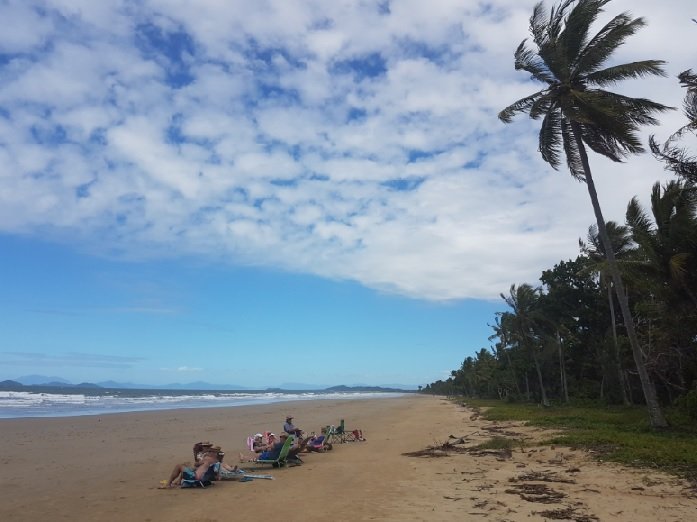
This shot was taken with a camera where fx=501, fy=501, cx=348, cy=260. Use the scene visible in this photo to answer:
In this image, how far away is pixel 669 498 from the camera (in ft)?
23.6

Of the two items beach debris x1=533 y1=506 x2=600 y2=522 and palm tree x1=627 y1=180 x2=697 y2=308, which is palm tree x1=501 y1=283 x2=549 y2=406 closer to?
palm tree x1=627 y1=180 x2=697 y2=308

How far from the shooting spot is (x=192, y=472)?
9289mm

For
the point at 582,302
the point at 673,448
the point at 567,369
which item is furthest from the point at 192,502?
the point at 567,369

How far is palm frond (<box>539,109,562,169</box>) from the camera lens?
17781mm

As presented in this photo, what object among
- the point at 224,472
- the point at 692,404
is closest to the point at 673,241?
the point at 692,404

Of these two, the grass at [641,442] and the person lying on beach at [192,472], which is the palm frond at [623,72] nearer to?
the grass at [641,442]

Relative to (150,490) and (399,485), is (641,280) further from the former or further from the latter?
(150,490)

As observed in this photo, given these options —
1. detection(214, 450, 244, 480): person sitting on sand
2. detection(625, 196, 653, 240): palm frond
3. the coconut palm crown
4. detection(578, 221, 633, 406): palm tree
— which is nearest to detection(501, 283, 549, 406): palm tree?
detection(578, 221, 633, 406): palm tree

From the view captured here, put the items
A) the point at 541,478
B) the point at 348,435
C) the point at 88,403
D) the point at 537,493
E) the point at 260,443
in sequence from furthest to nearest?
1. the point at 88,403
2. the point at 348,435
3. the point at 260,443
4. the point at 541,478
5. the point at 537,493

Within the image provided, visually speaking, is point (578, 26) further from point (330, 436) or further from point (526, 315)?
point (526, 315)

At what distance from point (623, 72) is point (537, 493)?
14.0 m

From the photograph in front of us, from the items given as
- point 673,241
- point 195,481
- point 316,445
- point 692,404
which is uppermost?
point 673,241

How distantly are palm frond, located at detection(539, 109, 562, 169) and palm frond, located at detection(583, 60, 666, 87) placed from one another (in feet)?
4.94

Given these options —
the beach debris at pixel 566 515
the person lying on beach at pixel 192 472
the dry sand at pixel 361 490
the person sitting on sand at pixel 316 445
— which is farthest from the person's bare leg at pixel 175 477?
the beach debris at pixel 566 515
